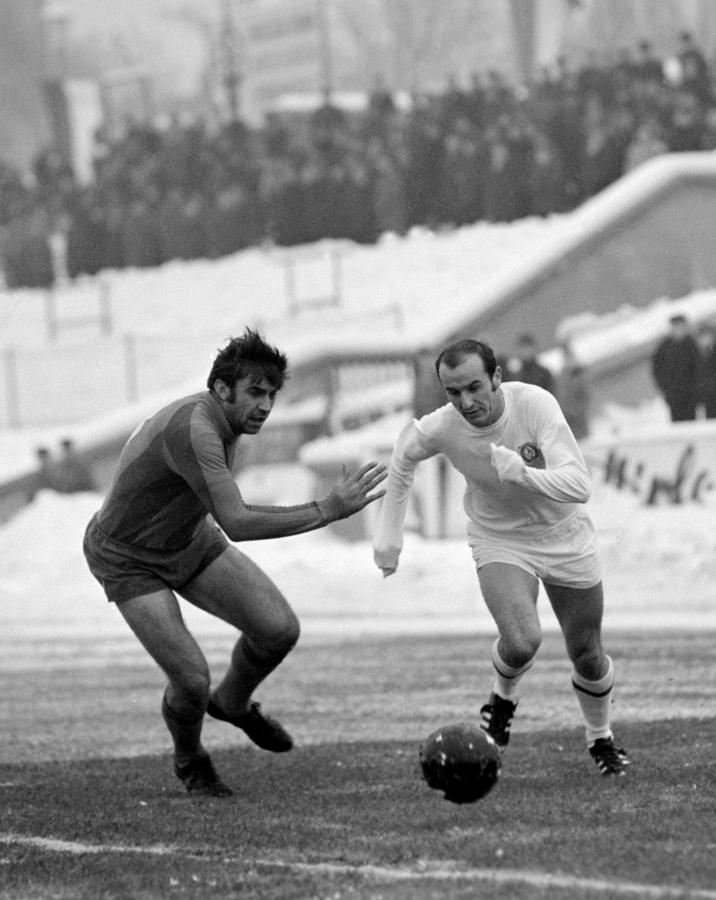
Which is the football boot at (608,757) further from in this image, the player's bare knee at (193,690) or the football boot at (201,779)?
the player's bare knee at (193,690)

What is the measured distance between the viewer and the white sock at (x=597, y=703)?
8523 millimetres

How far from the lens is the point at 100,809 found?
26.6ft

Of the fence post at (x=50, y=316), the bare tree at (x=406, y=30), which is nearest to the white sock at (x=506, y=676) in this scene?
the fence post at (x=50, y=316)

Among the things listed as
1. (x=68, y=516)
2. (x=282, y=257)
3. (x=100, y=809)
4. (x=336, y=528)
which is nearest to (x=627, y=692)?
(x=100, y=809)

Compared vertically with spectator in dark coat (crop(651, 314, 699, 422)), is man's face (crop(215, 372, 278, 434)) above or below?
above

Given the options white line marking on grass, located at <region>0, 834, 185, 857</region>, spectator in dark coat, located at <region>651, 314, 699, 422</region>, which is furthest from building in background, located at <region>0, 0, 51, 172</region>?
white line marking on grass, located at <region>0, 834, 185, 857</region>

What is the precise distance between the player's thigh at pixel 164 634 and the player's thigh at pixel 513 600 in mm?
1200

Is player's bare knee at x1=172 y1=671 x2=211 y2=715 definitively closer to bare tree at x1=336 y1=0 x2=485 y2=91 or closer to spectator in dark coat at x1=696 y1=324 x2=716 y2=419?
spectator in dark coat at x1=696 y1=324 x2=716 y2=419

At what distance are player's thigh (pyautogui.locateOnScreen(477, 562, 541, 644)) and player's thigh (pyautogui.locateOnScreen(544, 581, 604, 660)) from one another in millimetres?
98

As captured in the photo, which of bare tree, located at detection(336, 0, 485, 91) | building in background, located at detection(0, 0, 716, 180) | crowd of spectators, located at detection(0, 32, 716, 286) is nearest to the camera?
crowd of spectators, located at detection(0, 32, 716, 286)

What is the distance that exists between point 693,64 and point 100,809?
72.2 ft

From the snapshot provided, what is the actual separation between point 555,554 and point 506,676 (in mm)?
551

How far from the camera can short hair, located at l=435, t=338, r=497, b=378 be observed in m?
8.02

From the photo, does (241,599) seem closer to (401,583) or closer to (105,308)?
(401,583)
